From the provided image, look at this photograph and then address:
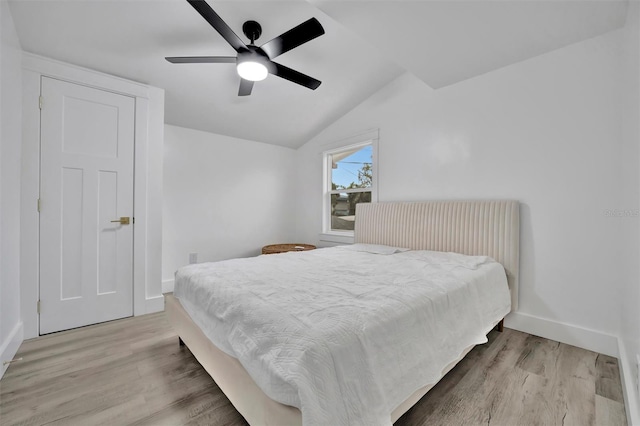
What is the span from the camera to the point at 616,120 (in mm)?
1910

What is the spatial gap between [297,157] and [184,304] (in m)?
3.43

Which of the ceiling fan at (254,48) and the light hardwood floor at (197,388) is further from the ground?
the ceiling fan at (254,48)

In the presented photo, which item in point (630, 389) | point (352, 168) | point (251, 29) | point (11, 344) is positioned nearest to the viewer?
point (630, 389)

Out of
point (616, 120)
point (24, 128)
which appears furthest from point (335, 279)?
point (24, 128)

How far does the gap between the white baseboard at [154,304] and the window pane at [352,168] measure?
277 centimetres

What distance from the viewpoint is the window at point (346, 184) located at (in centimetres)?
382

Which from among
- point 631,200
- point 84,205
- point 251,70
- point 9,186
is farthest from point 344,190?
point 9,186

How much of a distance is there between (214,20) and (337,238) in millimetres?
3027

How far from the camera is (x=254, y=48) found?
1.97m

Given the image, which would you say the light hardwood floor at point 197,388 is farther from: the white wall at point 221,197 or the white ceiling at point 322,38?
the white ceiling at point 322,38

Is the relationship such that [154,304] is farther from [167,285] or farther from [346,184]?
[346,184]

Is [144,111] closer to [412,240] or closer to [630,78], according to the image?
[412,240]

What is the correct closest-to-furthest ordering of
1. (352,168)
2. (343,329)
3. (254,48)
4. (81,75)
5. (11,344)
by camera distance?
(343,329)
(11,344)
(254,48)
(81,75)
(352,168)

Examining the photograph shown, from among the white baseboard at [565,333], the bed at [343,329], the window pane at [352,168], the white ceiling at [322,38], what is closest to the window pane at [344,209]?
the window pane at [352,168]
